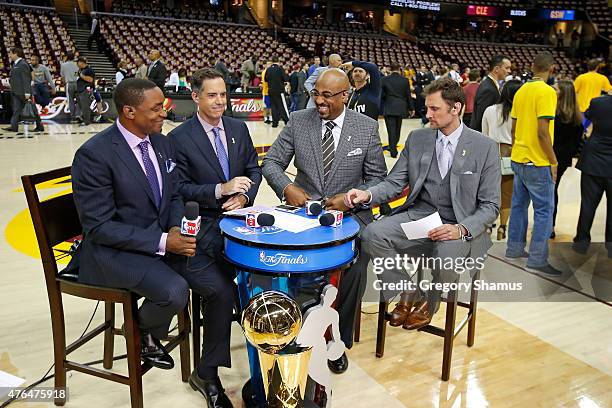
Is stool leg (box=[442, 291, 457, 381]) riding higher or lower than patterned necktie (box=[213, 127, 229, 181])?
lower

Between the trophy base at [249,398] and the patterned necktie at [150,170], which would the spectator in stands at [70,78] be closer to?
the patterned necktie at [150,170]

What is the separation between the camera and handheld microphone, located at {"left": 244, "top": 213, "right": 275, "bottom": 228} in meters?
2.20

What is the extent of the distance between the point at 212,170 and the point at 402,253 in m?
1.07

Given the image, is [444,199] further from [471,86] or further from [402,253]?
[471,86]

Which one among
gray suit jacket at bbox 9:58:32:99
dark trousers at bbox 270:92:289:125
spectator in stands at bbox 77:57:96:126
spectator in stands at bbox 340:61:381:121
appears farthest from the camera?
dark trousers at bbox 270:92:289:125

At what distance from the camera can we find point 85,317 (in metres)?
3.11

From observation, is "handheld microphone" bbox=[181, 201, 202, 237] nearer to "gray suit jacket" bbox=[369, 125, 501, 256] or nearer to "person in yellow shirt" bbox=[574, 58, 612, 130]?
"gray suit jacket" bbox=[369, 125, 501, 256]

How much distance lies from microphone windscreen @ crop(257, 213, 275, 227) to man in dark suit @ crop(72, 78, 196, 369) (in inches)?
11.1

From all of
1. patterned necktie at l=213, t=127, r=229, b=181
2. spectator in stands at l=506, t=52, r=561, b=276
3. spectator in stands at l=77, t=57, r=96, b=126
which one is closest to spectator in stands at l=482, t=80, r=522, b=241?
spectator in stands at l=506, t=52, r=561, b=276

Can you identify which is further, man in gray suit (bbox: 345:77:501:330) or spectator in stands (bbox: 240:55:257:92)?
spectator in stands (bbox: 240:55:257:92)

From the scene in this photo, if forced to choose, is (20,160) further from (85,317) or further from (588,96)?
(588,96)

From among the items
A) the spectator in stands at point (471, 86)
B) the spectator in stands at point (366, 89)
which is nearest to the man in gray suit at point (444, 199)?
the spectator in stands at point (366, 89)

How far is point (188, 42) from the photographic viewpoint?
62.1 ft

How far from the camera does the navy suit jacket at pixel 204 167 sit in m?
2.67
